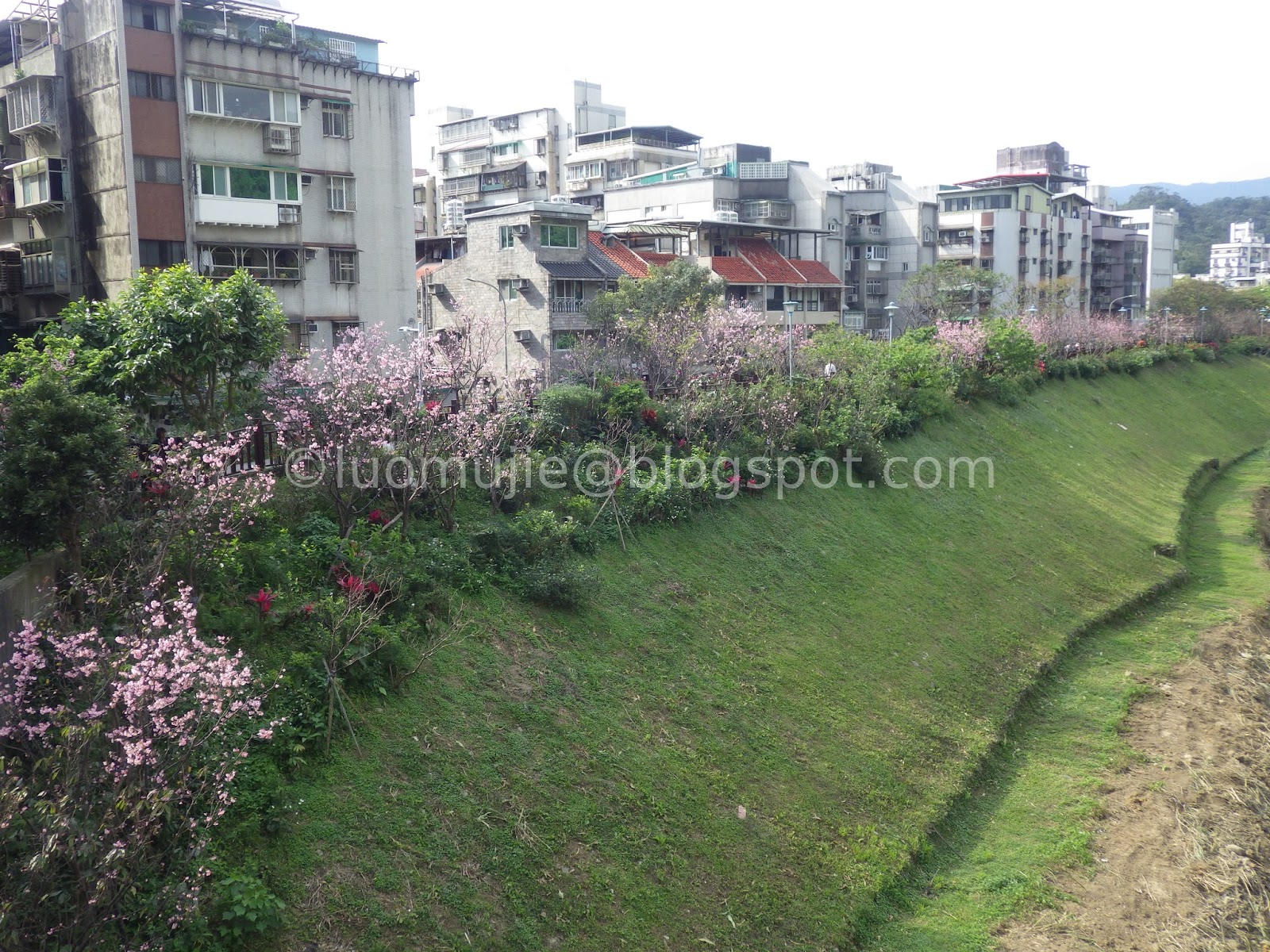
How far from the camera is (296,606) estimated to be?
1259 cm

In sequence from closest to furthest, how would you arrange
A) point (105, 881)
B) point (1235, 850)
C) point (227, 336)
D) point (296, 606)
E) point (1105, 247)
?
1. point (105, 881)
2. point (296, 606)
3. point (1235, 850)
4. point (227, 336)
5. point (1105, 247)

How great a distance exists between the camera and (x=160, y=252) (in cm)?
3042

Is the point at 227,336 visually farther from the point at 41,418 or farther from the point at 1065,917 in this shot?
the point at 1065,917

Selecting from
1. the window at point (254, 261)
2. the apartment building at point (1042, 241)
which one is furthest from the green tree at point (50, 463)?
the apartment building at point (1042, 241)

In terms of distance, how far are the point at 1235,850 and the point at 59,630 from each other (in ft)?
48.9

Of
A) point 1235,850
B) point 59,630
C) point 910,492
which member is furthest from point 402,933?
point 910,492

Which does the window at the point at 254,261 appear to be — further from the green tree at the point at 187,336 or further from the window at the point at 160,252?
the green tree at the point at 187,336

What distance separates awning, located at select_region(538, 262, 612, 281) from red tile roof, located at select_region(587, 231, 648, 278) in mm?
1998

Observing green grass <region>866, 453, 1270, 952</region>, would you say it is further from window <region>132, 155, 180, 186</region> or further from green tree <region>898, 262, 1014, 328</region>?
green tree <region>898, 262, 1014, 328</region>

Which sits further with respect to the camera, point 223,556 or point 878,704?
point 878,704

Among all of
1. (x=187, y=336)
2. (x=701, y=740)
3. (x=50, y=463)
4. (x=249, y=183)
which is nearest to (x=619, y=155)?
(x=249, y=183)

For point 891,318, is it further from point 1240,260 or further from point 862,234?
point 1240,260

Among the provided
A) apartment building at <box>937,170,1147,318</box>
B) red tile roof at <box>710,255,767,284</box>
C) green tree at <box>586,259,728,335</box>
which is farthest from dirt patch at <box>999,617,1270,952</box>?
apartment building at <box>937,170,1147,318</box>

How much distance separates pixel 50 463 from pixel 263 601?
2.63 metres
